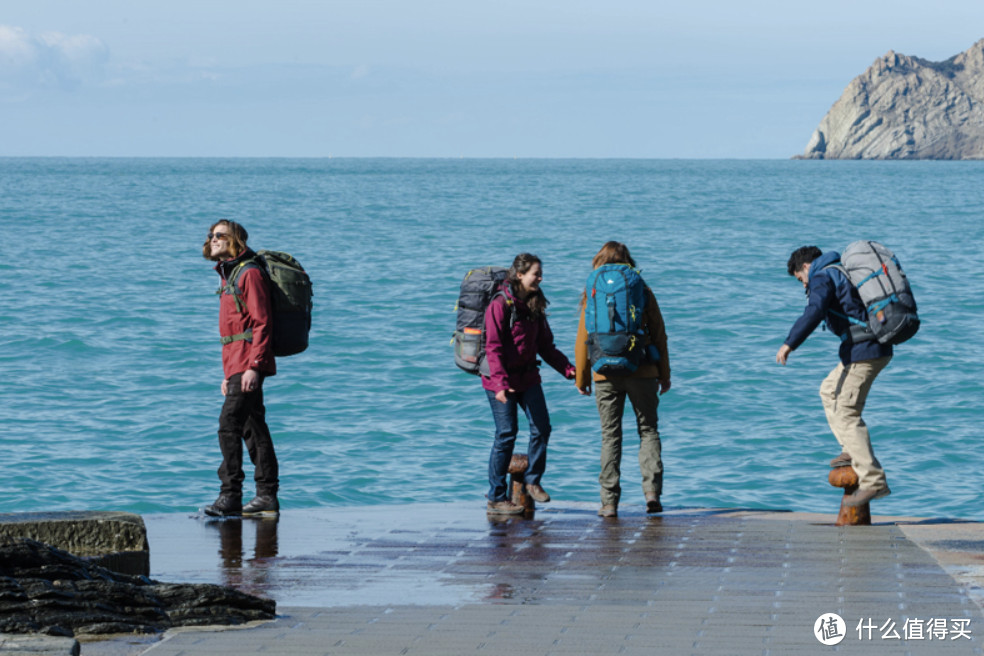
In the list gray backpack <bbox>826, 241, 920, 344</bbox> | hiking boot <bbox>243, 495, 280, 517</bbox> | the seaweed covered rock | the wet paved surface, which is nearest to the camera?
Answer: the seaweed covered rock

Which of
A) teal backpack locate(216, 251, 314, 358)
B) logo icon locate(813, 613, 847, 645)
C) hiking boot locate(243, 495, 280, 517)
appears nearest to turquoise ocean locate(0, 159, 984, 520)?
hiking boot locate(243, 495, 280, 517)

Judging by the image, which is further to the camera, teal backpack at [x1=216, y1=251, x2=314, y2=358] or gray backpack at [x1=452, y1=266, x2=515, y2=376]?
gray backpack at [x1=452, y1=266, x2=515, y2=376]

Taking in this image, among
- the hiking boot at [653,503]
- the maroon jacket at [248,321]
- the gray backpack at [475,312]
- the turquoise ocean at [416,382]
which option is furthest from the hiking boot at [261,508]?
the turquoise ocean at [416,382]

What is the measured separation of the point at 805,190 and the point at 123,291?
280 feet

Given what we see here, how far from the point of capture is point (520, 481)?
856cm

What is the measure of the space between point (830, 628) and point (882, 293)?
3.28m

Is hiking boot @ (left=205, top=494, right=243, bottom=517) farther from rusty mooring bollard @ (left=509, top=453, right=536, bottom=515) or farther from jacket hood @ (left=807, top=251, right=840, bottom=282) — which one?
jacket hood @ (left=807, top=251, right=840, bottom=282)

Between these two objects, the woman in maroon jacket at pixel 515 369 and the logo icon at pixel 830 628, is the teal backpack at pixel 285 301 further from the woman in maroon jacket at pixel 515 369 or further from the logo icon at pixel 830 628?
the logo icon at pixel 830 628

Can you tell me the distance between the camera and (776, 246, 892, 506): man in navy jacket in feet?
25.5

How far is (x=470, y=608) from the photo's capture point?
5445 mm

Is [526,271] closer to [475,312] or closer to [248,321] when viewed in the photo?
[475,312]

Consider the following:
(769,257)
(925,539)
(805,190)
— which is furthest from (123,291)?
(805,190)

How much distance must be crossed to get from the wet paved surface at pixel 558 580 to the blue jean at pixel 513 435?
0.31 meters

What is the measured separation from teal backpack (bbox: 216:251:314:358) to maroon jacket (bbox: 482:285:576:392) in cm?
127
